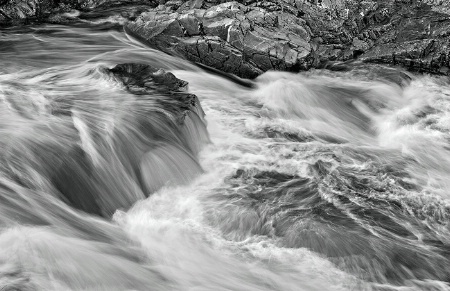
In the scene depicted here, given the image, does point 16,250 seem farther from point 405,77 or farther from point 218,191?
point 405,77

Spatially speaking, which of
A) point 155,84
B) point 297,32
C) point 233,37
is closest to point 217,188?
point 155,84

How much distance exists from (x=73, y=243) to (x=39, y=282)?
82 centimetres

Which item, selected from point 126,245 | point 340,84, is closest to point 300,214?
point 126,245

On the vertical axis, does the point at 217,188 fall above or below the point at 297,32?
below

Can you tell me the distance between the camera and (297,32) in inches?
425

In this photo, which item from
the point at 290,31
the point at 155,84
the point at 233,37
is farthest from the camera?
the point at 290,31

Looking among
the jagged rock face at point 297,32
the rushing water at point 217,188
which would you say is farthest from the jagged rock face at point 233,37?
the rushing water at point 217,188

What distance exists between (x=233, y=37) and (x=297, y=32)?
163 cm

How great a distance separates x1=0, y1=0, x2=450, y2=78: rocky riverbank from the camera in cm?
1027

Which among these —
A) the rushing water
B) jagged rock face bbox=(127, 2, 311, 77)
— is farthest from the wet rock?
jagged rock face bbox=(127, 2, 311, 77)

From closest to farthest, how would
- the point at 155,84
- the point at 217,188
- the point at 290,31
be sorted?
the point at 217,188
the point at 155,84
the point at 290,31

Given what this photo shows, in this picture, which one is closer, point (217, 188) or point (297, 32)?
point (217, 188)

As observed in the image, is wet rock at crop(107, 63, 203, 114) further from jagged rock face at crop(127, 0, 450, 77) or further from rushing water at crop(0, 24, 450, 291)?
jagged rock face at crop(127, 0, 450, 77)

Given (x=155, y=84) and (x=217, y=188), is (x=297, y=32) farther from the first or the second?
(x=217, y=188)
